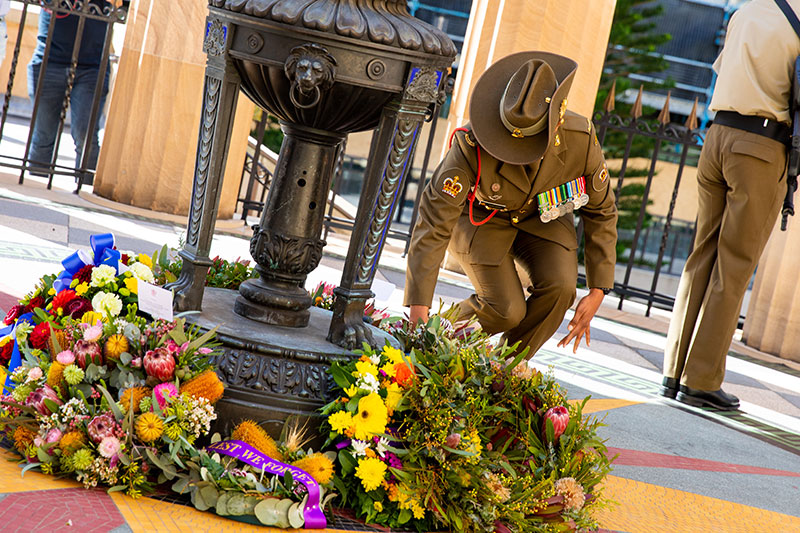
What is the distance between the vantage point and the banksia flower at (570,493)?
232cm

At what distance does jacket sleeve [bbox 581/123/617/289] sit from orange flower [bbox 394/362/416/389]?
4.26 feet

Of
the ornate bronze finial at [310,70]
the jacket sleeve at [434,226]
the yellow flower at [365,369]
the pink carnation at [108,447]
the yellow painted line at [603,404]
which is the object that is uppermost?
the ornate bronze finial at [310,70]

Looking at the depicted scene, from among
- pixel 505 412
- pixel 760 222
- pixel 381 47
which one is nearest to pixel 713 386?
pixel 760 222

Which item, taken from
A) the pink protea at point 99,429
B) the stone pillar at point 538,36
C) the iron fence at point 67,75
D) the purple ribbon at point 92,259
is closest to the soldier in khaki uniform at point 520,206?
the purple ribbon at point 92,259

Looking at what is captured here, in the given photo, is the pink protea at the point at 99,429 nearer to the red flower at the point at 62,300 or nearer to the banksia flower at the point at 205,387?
the banksia flower at the point at 205,387

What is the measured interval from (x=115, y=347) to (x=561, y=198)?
191 centimetres

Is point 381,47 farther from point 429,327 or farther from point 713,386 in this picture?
point 713,386

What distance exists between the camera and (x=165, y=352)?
2205mm

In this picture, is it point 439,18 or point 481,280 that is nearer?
point 481,280

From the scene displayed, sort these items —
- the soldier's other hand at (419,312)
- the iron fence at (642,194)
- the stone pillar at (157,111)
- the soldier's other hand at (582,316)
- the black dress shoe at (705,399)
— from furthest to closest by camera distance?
the iron fence at (642,194) < the stone pillar at (157,111) < the black dress shoe at (705,399) < the soldier's other hand at (582,316) < the soldier's other hand at (419,312)

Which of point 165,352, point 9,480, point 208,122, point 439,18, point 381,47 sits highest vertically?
point 439,18

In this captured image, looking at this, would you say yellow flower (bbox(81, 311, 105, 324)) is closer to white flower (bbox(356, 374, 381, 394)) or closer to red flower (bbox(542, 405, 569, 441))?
white flower (bbox(356, 374, 381, 394))

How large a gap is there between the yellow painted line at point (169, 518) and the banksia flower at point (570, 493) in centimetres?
64

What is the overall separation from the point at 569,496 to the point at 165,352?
112cm
